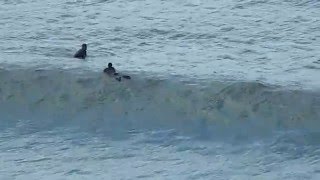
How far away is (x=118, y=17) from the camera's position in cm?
2348

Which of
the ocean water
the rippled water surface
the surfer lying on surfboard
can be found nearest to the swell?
the ocean water

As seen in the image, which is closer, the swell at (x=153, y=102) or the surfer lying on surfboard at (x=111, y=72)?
the swell at (x=153, y=102)

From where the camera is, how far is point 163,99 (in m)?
17.3

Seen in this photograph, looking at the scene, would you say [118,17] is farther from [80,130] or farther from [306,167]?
[306,167]

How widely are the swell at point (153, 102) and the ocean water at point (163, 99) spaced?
0.07 feet

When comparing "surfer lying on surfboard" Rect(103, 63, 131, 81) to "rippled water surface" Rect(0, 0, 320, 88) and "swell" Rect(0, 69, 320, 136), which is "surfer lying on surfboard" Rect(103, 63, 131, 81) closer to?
"swell" Rect(0, 69, 320, 136)

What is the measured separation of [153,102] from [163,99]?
0.63 feet

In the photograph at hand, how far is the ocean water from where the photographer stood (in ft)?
50.1

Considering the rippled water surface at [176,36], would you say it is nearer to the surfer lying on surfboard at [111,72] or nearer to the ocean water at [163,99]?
the ocean water at [163,99]

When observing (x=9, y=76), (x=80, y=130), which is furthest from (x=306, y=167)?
(x=9, y=76)

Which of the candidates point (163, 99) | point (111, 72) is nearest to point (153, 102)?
point (163, 99)

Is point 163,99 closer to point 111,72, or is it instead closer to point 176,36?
point 111,72

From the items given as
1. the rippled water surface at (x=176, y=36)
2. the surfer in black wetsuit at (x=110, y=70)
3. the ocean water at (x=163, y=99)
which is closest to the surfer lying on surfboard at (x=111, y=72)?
the surfer in black wetsuit at (x=110, y=70)

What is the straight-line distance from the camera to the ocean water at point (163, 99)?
50.1ft
